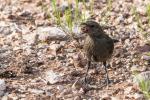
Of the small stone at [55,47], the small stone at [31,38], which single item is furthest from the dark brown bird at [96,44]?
the small stone at [31,38]

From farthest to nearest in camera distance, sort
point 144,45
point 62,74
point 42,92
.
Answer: point 144,45, point 62,74, point 42,92

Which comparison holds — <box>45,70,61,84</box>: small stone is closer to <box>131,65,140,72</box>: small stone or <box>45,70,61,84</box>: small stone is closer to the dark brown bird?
the dark brown bird

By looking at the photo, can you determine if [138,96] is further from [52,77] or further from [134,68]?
[52,77]

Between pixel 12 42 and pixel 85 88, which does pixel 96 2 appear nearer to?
pixel 12 42

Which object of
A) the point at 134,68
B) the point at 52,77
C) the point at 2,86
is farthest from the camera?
the point at 134,68

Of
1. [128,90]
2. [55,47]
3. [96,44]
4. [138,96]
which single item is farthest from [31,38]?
[138,96]

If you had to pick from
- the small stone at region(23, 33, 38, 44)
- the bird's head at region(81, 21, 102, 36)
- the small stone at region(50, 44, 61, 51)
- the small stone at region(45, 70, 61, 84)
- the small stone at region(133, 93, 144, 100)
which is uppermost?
the bird's head at region(81, 21, 102, 36)

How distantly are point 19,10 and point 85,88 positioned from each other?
273 cm

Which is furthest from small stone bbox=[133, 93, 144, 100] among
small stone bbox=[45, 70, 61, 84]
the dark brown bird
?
small stone bbox=[45, 70, 61, 84]

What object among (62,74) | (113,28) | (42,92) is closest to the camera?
(42,92)

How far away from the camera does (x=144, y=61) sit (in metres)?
7.77

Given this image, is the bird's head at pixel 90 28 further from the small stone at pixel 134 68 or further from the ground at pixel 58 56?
the small stone at pixel 134 68

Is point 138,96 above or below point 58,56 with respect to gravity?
below

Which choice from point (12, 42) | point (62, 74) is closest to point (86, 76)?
point (62, 74)
